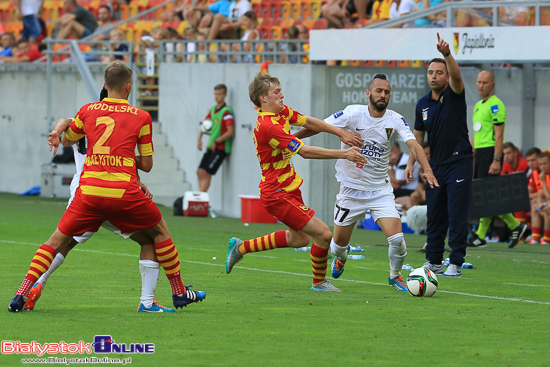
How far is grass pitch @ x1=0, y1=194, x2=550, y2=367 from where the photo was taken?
661 centimetres

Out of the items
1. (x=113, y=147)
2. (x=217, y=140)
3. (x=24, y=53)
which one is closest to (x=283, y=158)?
(x=113, y=147)

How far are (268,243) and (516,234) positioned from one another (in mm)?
6296

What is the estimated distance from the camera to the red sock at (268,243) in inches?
389

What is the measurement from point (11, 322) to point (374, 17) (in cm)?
1452

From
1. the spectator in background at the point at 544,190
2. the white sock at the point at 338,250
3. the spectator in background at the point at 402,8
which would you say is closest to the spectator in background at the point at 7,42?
the spectator in background at the point at 402,8

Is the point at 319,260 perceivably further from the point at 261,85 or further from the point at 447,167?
the point at 447,167

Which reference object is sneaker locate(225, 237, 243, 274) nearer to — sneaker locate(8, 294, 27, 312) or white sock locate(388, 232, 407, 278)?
white sock locate(388, 232, 407, 278)

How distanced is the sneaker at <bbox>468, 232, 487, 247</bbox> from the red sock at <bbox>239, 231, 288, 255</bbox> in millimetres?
5917

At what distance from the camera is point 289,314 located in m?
8.28

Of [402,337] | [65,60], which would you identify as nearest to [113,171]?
[402,337]

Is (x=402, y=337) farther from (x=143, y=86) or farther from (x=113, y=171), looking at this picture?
(x=143, y=86)

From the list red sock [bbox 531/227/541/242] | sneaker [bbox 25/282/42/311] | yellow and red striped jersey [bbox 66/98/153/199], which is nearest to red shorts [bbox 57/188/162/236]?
yellow and red striped jersey [bbox 66/98/153/199]

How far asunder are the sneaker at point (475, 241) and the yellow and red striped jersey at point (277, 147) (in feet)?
20.2

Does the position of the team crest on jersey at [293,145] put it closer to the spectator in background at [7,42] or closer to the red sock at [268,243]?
the red sock at [268,243]
